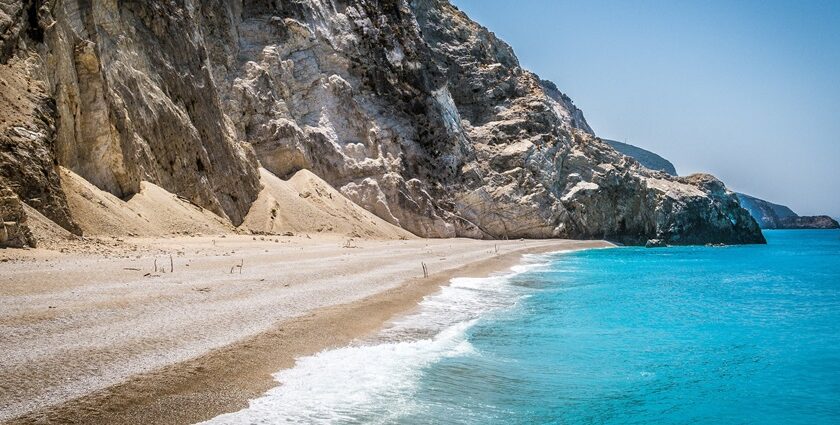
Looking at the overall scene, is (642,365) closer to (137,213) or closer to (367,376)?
(367,376)

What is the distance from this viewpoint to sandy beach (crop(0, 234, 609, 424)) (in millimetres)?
4988

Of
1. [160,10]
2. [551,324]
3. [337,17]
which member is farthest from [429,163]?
[551,324]

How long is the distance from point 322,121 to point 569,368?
33529 millimetres

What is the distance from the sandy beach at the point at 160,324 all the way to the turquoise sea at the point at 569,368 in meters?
0.53

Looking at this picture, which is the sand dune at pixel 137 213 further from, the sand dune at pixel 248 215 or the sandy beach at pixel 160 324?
the sandy beach at pixel 160 324

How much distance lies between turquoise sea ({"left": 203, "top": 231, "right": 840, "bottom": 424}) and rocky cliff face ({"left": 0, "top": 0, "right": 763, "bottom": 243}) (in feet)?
37.7

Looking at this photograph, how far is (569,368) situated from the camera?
8664mm

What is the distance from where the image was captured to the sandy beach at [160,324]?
499cm

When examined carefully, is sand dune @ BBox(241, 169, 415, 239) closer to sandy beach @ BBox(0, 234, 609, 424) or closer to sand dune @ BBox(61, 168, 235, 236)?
sand dune @ BBox(61, 168, 235, 236)

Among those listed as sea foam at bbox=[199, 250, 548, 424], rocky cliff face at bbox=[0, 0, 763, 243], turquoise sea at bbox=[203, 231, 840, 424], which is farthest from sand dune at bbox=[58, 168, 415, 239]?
turquoise sea at bbox=[203, 231, 840, 424]

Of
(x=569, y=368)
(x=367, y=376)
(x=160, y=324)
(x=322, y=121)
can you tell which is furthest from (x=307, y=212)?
(x=367, y=376)

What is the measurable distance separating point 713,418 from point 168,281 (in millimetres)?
9576

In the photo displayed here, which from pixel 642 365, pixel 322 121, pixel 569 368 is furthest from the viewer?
pixel 322 121

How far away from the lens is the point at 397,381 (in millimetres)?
7035
